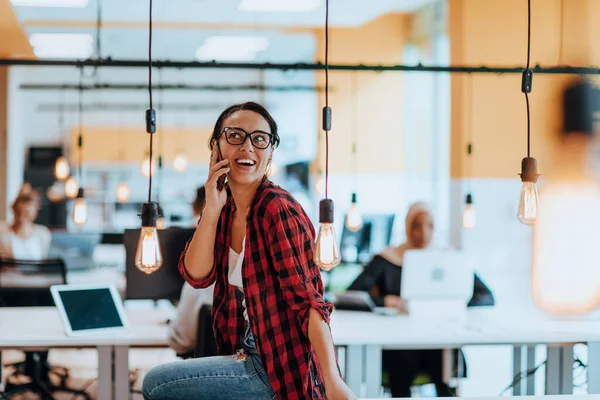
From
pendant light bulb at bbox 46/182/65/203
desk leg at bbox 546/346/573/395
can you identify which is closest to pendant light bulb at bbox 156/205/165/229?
desk leg at bbox 546/346/573/395

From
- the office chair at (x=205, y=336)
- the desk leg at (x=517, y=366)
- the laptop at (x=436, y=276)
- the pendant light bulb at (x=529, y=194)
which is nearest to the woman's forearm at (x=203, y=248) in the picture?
the office chair at (x=205, y=336)

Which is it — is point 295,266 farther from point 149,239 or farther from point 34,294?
point 34,294

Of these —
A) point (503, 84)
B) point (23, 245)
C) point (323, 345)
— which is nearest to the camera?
point (323, 345)

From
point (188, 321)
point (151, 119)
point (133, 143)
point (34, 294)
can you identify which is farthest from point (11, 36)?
point (133, 143)

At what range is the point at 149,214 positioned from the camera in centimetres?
268

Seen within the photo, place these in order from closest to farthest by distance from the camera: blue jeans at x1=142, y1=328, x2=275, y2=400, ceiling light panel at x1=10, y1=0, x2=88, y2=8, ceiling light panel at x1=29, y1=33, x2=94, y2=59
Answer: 1. blue jeans at x1=142, y1=328, x2=275, y2=400
2. ceiling light panel at x1=10, y1=0, x2=88, y2=8
3. ceiling light panel at x1=29, y1=33, x2=94, y2=59

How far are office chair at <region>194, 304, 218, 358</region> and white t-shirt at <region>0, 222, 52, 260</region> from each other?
3.86 m

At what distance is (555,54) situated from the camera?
618 cm

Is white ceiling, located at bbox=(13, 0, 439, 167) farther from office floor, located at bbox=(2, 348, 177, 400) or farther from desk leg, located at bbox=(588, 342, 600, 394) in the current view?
desk leg, located at bbox=(588, 342, 600, 394)

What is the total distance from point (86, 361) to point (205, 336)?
3.88 meters

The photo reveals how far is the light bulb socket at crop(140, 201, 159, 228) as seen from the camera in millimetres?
2674

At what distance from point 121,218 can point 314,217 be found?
587cm

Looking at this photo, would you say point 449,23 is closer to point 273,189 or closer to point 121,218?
point 273,189

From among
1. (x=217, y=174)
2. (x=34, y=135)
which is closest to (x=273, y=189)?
(x=217, y=174)
